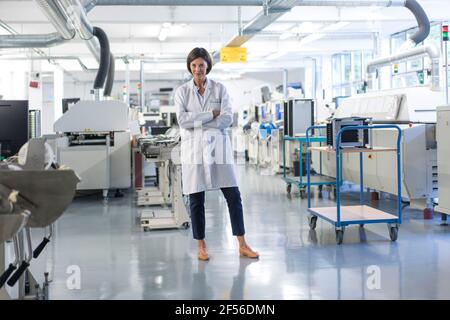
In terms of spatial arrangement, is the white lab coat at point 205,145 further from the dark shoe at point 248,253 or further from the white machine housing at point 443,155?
the white machine housing at point 443,155

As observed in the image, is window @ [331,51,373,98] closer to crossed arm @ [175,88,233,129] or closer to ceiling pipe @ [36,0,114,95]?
ceiling pipe @ [36,0,114,95]

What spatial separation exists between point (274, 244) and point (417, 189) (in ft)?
5.75

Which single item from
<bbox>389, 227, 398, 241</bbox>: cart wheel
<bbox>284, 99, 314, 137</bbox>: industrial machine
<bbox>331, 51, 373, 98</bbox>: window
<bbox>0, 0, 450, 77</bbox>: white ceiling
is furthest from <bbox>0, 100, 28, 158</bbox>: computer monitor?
<bbox>331, 51, 373, 98</bbox>: window

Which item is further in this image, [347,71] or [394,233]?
[347,71]

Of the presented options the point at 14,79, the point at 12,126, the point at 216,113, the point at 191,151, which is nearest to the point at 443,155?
the point at 216,113

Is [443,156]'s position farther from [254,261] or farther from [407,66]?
[407,66]

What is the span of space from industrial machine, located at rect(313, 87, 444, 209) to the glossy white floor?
1.10 feet

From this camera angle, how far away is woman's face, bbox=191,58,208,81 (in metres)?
3.38

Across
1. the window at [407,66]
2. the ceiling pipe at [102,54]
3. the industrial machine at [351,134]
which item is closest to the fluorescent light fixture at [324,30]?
the window at [407,66]

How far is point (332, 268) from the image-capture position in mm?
3189

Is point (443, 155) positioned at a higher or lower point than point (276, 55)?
lower

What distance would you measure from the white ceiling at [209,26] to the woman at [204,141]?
5291 mm

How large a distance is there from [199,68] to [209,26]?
7997 millimetres

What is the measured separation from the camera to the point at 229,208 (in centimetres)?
346
